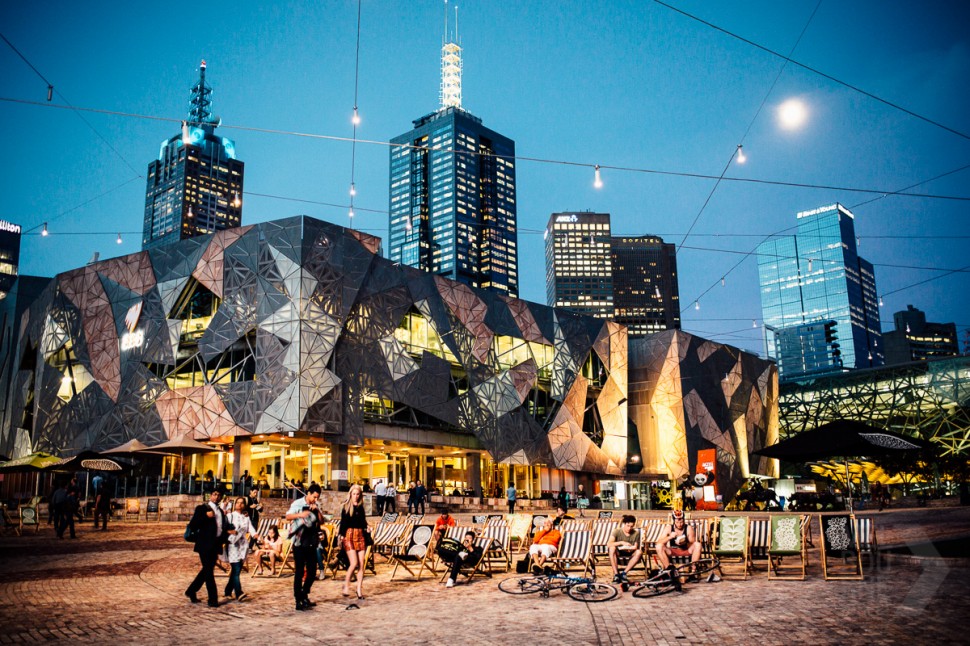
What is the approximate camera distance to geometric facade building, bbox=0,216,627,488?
39594 millimetres

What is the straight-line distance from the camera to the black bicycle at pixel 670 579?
1059 cm

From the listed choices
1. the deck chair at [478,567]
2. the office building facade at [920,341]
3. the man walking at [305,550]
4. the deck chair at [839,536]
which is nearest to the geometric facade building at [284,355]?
the deck chair at [478,567]

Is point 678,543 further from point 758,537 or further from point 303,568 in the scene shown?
point 303,568

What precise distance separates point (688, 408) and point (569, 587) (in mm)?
48125

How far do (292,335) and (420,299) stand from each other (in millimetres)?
9165

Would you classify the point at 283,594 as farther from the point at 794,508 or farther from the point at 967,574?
the point at 794,508

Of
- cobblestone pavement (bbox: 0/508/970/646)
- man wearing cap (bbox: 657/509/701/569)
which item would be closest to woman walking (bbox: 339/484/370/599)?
cobblestone pavement (bbox: 0/508/970/646)

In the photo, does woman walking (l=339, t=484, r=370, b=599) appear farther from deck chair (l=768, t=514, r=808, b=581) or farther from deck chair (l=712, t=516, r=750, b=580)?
deck chair (l=768, t=514, r=808, b=581)

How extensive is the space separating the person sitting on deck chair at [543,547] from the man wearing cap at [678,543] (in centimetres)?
166

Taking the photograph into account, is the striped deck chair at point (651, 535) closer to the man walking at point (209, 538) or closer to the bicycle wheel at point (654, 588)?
the bicycle wheel at point (654, 588)

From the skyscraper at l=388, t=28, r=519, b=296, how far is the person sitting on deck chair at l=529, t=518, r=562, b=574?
157 metres

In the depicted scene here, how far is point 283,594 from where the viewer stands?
11.2m

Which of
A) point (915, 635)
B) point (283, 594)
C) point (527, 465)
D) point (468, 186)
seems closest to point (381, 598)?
point (283, 594)

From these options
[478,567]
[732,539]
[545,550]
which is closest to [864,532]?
[732,539]
